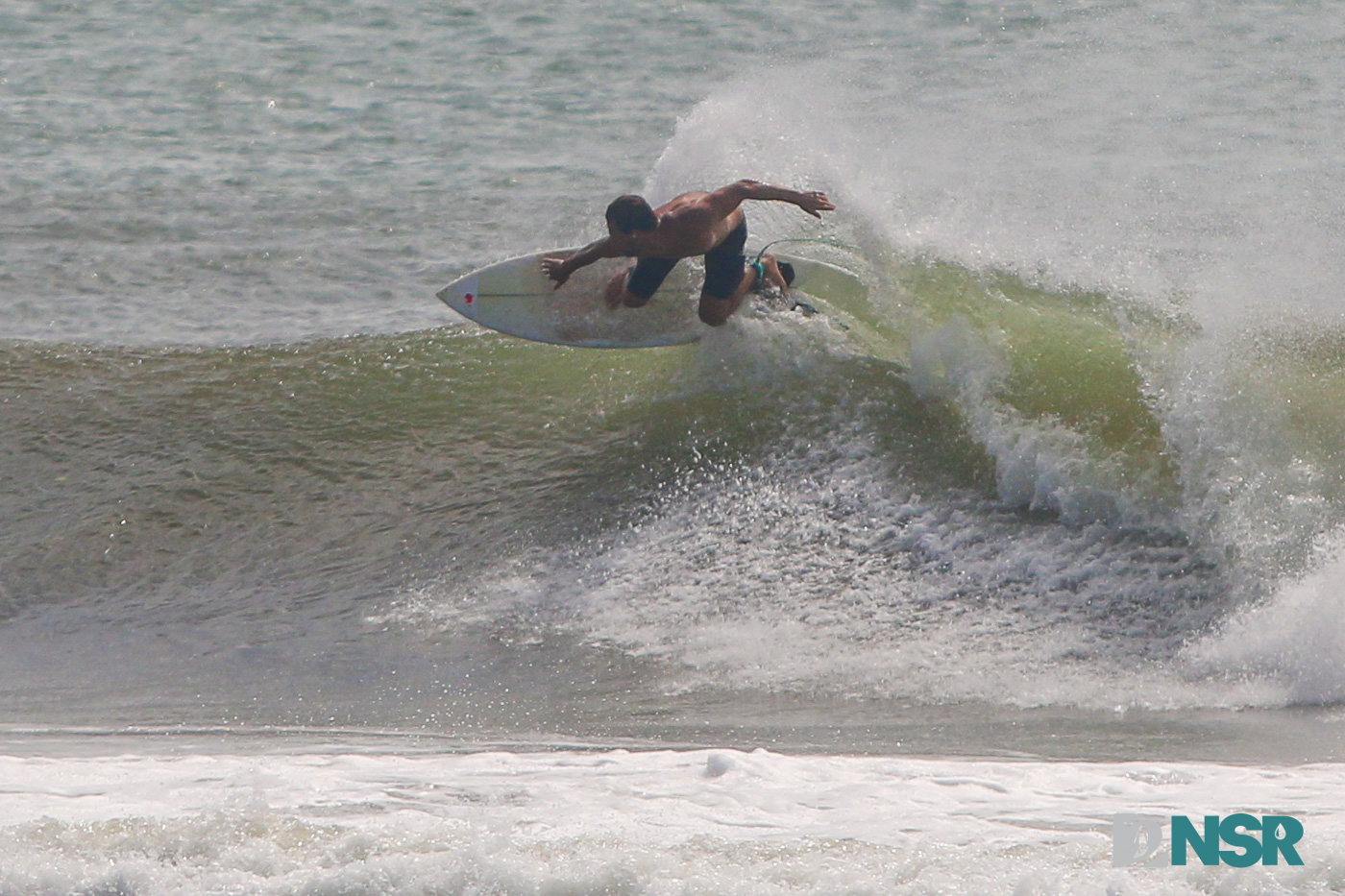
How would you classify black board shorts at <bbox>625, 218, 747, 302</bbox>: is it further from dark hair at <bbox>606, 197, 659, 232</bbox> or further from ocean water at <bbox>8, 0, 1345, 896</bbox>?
dark hair at <bbox>606, 197, 659, 232</bbox>

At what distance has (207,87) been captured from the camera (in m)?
14.8

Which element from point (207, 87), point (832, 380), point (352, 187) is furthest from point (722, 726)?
point (207, 87)

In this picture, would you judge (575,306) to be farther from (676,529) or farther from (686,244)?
(676,529)

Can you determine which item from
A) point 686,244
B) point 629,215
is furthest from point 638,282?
point 629,215

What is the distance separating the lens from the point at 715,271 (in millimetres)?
7602

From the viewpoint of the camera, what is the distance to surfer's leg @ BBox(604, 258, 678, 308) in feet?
25.1

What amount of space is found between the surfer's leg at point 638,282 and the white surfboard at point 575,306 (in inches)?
1.9

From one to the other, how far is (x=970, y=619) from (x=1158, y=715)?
1030mm

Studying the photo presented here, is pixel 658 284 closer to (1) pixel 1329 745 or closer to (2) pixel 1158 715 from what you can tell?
(2) pixel 1158 715

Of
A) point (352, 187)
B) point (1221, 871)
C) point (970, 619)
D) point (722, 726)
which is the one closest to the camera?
→ point (1221, 871)

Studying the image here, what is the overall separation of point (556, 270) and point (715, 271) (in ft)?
2.67

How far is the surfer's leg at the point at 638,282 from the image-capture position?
7.66 metres

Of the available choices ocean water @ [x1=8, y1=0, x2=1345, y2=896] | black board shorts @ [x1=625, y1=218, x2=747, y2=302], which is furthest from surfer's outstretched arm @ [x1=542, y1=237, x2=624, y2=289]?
ocean water @ [x1=8, y1=0, x2=1345, y2=896]

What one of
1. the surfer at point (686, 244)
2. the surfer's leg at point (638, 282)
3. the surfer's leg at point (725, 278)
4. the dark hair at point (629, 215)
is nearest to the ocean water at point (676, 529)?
the surfer's leg at point (725, 278)
